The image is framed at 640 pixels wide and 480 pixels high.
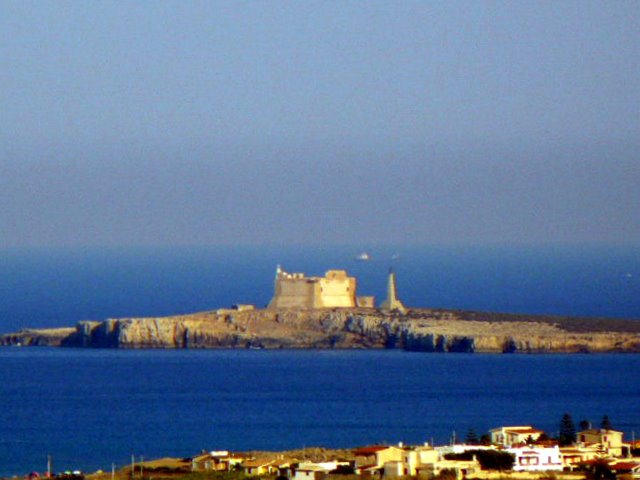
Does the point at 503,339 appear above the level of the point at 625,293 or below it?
below

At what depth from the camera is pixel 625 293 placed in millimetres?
162500

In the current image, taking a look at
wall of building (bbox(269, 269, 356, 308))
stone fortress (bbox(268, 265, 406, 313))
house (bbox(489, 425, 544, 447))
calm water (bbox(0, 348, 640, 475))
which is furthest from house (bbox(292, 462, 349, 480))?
wall of building (bbox(269, 269, 356, 308))

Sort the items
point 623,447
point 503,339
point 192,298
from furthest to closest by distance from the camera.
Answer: point 192,298 < point 503,339 < point 623,447

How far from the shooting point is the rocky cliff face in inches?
4097

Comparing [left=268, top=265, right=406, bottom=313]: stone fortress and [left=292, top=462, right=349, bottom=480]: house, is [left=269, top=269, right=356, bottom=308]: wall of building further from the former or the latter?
[left=292, top=462, right=349, bottom=480]: house

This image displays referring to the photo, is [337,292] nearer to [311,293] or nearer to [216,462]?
[311,293]

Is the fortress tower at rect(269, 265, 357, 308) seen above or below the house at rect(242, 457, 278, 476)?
above

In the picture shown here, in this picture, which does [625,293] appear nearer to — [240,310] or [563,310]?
[563,310]

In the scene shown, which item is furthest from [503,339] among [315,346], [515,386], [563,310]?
[563,310]

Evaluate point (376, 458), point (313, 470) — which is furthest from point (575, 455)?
point (313, 470)

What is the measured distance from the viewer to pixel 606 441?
57.8m

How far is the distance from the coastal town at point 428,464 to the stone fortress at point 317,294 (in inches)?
2136

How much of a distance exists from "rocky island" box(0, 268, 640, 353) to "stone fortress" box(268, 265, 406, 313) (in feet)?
4.58

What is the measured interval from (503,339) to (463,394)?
2070 centimetres
